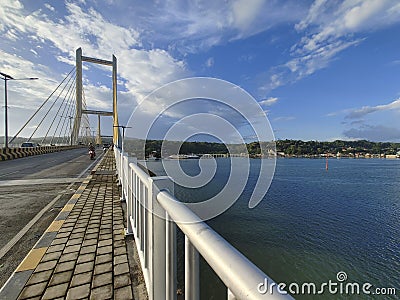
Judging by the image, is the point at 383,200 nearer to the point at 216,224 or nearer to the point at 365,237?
the point at 365,237

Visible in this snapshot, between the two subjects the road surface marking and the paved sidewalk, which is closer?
the paved sidewalk

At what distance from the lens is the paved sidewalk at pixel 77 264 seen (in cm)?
180

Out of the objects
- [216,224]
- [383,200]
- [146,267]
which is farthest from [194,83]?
[383,200]

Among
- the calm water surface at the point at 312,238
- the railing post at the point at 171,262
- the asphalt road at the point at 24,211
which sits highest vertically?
the railing post at the point at 171,262

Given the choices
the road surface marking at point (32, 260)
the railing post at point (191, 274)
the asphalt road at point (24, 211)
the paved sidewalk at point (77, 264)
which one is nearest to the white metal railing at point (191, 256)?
the railing post at point (191, 274)

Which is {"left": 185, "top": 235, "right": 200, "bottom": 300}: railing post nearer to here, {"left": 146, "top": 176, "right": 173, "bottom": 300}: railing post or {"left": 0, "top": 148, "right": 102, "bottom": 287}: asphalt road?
{"left": 146, "top": 176, "right": 173, "bottom": 300}: railing post

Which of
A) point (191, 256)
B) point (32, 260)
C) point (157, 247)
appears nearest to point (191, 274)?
point (191, 256)

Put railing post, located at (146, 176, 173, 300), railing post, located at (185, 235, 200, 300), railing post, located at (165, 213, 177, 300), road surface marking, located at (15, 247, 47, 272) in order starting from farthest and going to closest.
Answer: road surface marking, located at (15, 247, 47, 272), railing post, located at (146, 176, 173, 300), railing post, located at (165, 213, 177, 300), railing post, located at (185, 235, 200, 300)

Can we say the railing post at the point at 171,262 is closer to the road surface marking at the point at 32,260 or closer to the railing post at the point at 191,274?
the railing post at the point at 191,274

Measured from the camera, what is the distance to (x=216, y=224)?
910 centimetres

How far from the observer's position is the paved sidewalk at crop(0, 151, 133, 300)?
1.80 m

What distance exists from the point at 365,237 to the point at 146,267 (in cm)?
1047

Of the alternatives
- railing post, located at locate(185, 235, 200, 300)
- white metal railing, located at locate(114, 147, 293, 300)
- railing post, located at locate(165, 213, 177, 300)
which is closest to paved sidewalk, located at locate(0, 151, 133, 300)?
white metal railing, located at locate(114, 147, 293, 300)

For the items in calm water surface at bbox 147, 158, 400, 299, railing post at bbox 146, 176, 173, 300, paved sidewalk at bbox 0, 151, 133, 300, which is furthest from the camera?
calm water surface at bbox 147, 158, 400, 299
